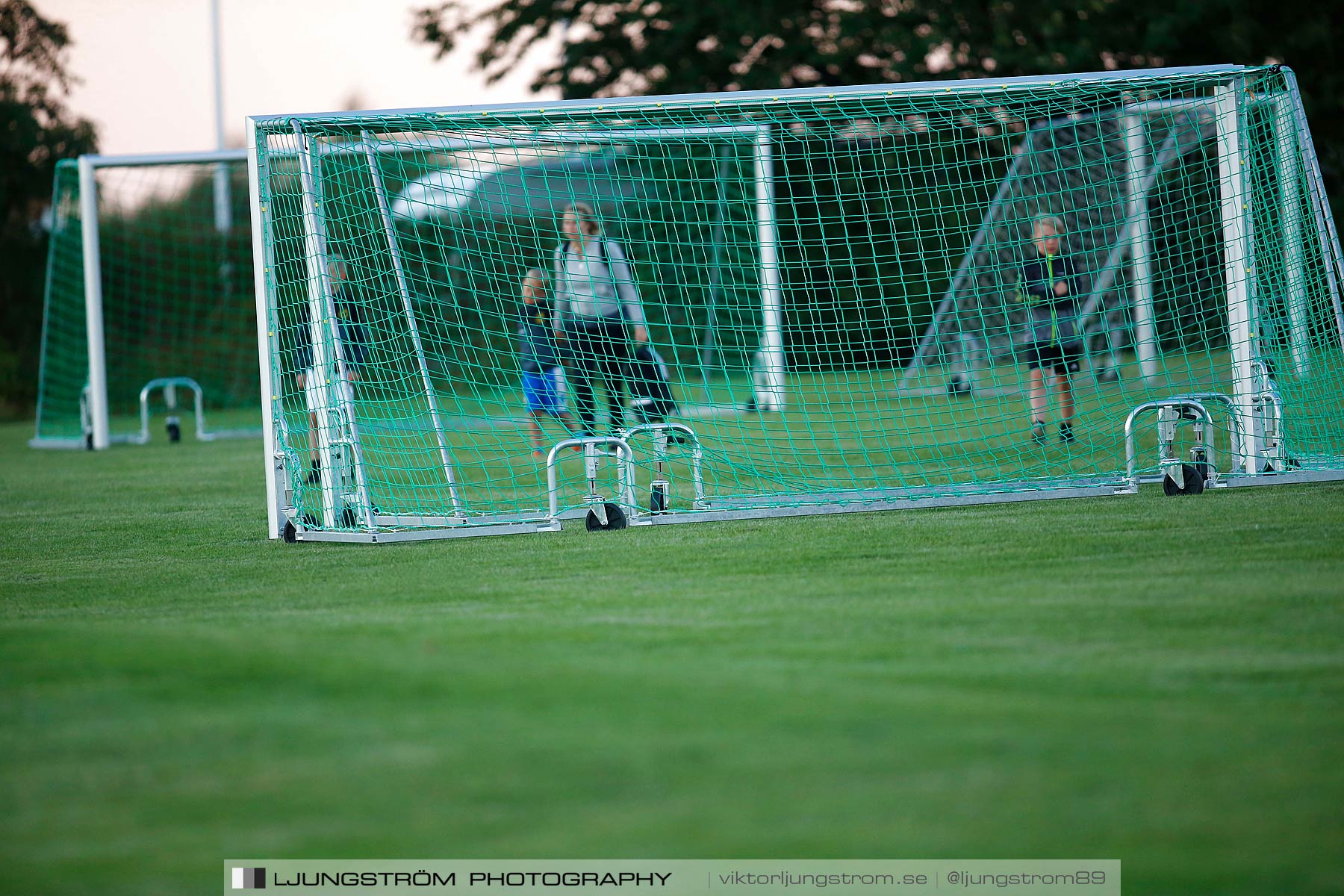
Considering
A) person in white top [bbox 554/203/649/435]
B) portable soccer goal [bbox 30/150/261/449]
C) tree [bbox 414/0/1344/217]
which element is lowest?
person in white top [bbox 554/203/649/435]

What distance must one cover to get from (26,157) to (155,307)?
483cm

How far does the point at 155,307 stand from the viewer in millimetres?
16766

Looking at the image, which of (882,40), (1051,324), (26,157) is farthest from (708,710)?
(26,157)

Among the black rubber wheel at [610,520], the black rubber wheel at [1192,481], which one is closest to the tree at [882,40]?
the black rubber wheel at [1192,481]

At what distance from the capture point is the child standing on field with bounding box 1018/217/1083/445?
316 inches

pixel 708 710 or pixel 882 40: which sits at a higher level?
pixel 882 40

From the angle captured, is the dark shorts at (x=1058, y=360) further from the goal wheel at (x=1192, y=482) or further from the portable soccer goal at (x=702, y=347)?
the goal wheel at (x=1192, y=482)

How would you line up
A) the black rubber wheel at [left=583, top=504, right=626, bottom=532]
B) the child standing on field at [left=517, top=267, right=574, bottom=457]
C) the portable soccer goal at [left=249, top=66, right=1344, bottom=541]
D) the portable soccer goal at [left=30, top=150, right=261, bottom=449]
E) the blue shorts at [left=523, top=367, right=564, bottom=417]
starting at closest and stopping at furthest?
the black rubber wheel at [left=583, top=504, right=626, bottom=532], the portable soccer goal at [left=249, top=66, right=1344, bottom=541], the child standing on field at [left=517, top=267, right=574, bottom=457], the blue shorts at [left=523, top=367, right=564, bottom=417], the portable soccer goal at [left=30, top=150, right=261, bottom=449]

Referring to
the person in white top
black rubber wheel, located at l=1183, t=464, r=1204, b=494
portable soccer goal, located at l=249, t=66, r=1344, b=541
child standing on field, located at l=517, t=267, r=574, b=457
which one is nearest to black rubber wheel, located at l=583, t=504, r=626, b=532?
Answer: portable soccer goal, located at l=249, t=66, r=1344, b=541

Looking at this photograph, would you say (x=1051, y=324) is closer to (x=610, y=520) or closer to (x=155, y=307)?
(x=610, y=520)

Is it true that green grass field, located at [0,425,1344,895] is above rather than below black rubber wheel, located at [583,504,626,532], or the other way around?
below

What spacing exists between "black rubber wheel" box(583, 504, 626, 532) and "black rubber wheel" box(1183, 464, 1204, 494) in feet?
8.21

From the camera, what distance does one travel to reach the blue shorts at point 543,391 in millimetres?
7688

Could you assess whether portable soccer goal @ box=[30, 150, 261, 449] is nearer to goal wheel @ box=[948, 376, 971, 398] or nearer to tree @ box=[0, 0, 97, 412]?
tree @ box=[0, 0, 97, 412]
